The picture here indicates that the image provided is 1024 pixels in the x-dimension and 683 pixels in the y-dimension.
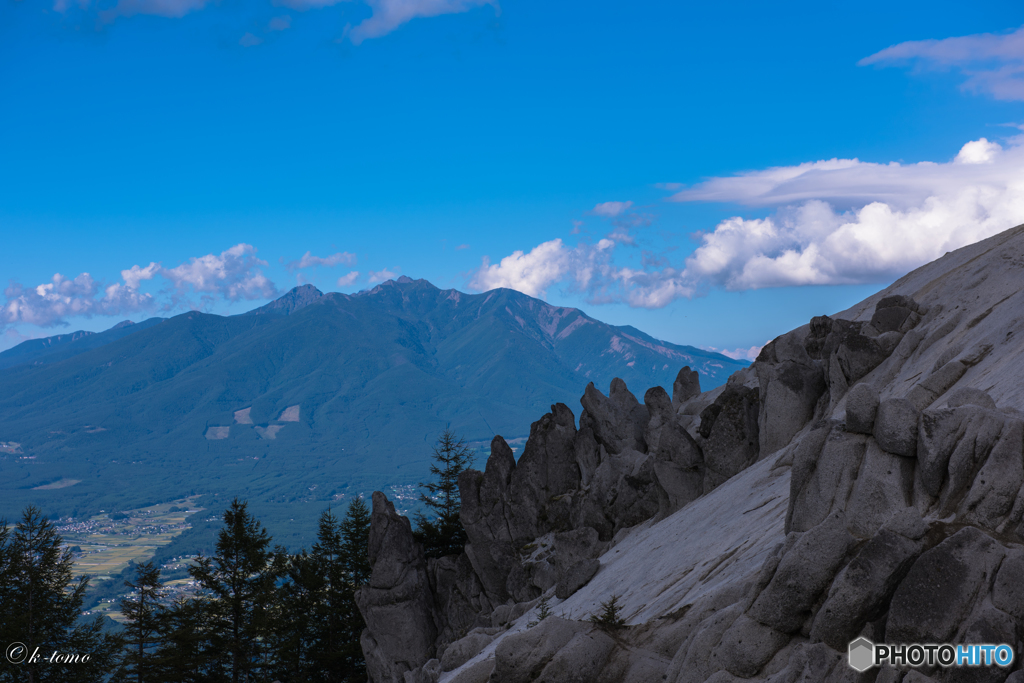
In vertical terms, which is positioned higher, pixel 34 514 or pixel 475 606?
pixel 34 514

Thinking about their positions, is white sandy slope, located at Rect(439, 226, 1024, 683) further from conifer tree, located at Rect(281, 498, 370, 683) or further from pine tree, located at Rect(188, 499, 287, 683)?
pine tree, located at Rect(188, 499, 287, 683)

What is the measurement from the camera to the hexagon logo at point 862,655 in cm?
1241

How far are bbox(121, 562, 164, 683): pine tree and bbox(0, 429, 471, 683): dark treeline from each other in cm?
10

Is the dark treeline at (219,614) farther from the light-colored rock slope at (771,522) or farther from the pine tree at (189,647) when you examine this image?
the light-colored rock slope at (771,522)

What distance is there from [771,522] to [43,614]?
4794cm

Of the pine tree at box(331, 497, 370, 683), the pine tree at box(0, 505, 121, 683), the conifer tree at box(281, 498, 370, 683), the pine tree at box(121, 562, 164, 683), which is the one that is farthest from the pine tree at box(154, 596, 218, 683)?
the pine tree at box(331, 497, 370, 683)

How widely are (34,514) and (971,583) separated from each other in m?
Result: 59.0

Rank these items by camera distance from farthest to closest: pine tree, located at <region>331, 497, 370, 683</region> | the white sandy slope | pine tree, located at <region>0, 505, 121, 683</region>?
pine tree, located at <region>331, 497, 370, 683</region>
pine tree, located at <region>0, 505, 121, 683</region>
the white sandy slope

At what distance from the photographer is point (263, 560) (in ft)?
182

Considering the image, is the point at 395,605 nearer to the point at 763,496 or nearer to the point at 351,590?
the point at 351,590

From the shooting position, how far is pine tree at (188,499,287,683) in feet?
Answer: 171

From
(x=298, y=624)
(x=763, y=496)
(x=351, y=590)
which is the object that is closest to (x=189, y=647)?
(x=298, y=624)

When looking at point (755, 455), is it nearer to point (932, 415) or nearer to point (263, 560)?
point (932, 415)

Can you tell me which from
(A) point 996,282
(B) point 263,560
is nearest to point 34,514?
(B) point 263,560
